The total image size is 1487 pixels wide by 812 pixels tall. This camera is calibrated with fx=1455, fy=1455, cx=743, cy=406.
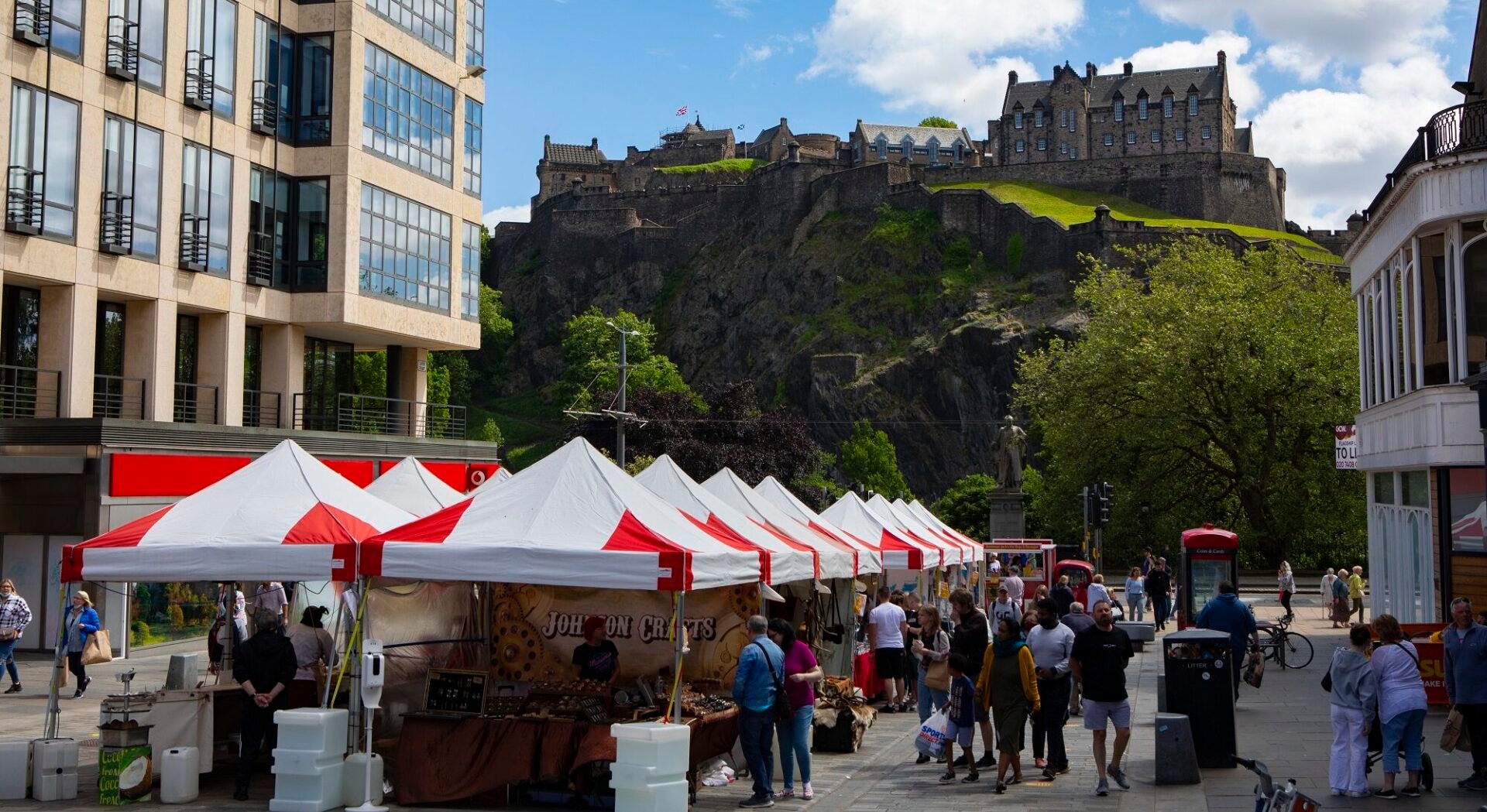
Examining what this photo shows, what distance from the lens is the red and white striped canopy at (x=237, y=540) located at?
11750mm

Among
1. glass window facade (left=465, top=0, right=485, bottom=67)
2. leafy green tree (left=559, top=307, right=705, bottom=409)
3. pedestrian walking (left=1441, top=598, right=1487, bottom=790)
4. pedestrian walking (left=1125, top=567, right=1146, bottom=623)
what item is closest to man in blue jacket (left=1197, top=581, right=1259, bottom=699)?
pedestrian walking (left=1441, top=598, right=1487, bottom=790)

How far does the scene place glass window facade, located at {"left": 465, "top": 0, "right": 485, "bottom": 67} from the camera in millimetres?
36531

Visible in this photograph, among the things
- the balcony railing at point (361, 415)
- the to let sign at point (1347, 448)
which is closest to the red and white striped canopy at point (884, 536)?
the to let sign at point (1347, 448)

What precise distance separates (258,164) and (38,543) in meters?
9.44

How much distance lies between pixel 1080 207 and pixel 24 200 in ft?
270

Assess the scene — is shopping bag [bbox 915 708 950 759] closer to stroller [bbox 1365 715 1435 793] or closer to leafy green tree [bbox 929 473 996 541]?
stroller [bbox 1365 715 1435 793]

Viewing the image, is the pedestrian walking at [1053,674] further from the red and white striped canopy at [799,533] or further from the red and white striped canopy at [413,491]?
the red and white striped canopy at [413,491]

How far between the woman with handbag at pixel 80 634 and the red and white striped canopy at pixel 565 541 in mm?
7750

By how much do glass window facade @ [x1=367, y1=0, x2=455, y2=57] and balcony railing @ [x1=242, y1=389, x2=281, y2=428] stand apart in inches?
344

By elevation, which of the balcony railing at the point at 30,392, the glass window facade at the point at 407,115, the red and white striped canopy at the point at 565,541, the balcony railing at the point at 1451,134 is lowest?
the red and white striped canopy at the point at 565,541

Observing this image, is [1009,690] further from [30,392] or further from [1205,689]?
[30,392]

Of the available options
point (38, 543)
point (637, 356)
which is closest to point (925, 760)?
point (38, 543)

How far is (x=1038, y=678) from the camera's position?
12461mm

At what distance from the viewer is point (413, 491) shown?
61.4 ft
